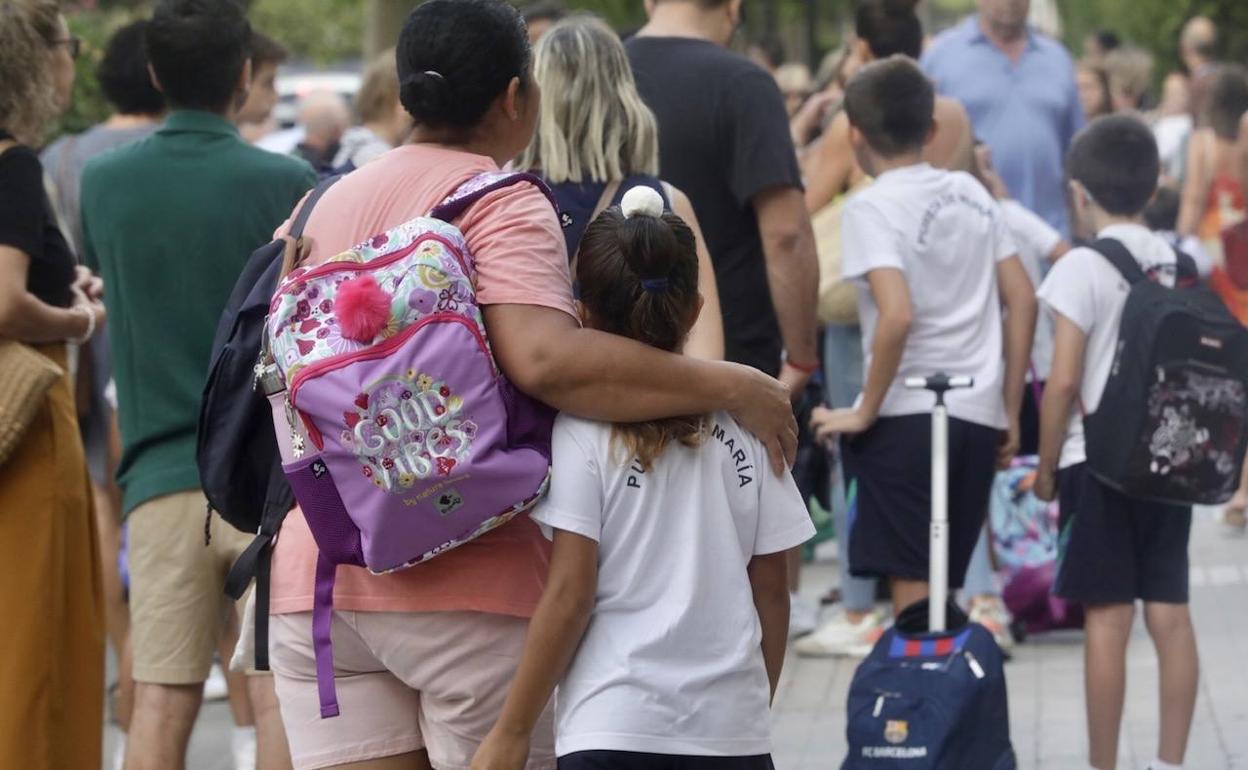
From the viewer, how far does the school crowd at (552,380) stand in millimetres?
3100

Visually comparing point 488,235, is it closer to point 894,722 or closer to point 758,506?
point 758,506

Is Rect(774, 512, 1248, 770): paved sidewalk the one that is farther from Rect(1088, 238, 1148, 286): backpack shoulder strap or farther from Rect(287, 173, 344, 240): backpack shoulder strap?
Rect(287, 173, 344, 240): backpack shoulder strap

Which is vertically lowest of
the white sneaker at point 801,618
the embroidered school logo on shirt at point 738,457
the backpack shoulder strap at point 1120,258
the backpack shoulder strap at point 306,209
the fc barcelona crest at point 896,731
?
the white sneaker at point 801,618

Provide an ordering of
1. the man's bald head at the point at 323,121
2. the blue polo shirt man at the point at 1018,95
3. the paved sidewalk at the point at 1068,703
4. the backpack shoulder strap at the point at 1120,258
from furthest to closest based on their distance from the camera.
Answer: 1. the man's bald head at the point at 323,121
2. the blue polo shirt man at the point at 1018,95
3. the paved sidewalk at the point at 1068,703
4. the backpack shoulder strap at the point at 1120,258

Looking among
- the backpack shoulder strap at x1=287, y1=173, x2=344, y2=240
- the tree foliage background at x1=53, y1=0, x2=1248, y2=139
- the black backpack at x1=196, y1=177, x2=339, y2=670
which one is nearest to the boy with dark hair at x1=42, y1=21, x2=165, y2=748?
the black backpack at x1=196, y1=177, x2=339, y2=670

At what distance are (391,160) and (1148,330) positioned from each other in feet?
7.99

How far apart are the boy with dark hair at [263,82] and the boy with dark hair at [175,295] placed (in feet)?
6.79

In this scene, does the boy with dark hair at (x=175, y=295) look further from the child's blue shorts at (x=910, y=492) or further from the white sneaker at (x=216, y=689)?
the white sneaker at (x=216, y=689)

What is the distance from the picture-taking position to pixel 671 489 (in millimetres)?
3182

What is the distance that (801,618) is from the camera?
25.4 ft

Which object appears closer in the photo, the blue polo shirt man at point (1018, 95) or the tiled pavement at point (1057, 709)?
the tiled pavement at point (1057, 709)

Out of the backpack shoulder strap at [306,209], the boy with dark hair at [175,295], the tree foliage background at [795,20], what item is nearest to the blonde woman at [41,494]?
the boy with dark hair at [175,295]

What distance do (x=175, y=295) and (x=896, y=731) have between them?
2.00m

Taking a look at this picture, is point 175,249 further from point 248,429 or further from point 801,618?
point 801,618
